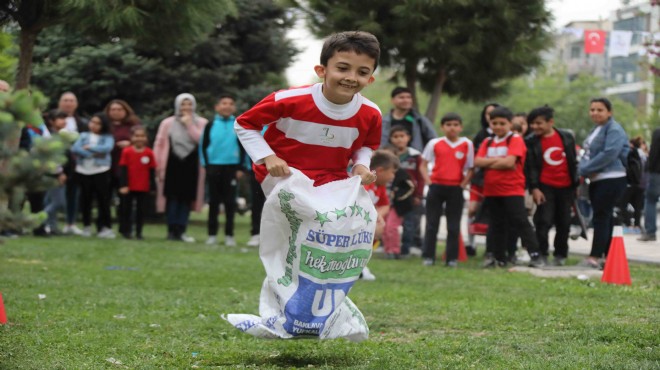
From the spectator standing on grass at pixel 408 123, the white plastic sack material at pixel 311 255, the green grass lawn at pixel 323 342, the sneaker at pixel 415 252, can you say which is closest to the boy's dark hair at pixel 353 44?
the white plastic sack material at pixel 311 255

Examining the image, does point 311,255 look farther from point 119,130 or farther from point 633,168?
point 119,130

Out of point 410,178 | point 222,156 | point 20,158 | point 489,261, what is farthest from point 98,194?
point 20,158

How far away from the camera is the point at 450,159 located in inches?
491

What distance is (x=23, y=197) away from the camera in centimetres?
368

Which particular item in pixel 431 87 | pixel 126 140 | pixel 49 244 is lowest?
pixel 49 244

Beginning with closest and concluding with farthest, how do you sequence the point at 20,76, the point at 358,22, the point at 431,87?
1. the point at 20,76
2. the point at 358,22
3. the point at 431,87

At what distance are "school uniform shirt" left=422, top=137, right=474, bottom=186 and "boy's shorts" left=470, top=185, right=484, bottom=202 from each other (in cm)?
126

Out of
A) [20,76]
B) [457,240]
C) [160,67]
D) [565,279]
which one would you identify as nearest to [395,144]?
[457,240]

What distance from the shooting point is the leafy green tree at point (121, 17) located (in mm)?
9867

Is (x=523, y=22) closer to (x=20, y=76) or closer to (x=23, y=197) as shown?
(x=20, y=76)

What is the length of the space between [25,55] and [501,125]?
17.4ft

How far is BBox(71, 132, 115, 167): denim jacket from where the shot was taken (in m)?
15.3

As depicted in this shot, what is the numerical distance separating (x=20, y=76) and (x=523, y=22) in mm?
9821

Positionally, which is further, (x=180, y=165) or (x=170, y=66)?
(x=170, y=66)
